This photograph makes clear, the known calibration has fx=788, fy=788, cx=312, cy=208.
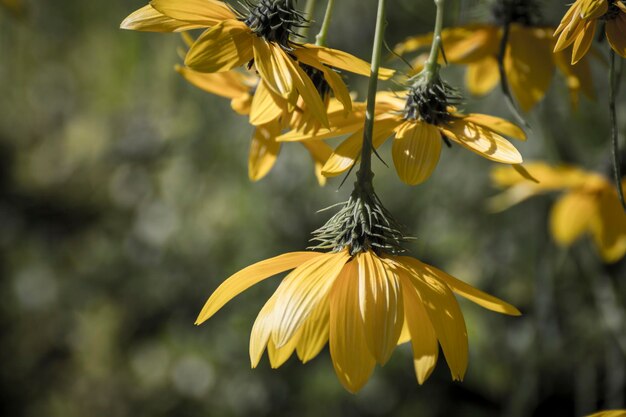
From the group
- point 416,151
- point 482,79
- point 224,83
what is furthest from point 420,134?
point 482,79

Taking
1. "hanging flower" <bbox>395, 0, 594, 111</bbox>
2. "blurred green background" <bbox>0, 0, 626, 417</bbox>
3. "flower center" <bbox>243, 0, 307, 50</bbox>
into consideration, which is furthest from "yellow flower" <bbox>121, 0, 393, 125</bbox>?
"blurred green background" <bbox>0, 0, 626, 417</bbox>

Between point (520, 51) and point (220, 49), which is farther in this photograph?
point (520, 51)

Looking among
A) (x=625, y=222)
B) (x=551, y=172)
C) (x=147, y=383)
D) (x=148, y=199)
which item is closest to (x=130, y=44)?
(x=148, y=199)

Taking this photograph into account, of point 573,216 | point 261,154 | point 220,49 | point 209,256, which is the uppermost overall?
point 220,49

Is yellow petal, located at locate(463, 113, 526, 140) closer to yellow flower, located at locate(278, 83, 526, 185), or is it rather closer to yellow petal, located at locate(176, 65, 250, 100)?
yellow flower, located at locate(278, 83, 526, 185)

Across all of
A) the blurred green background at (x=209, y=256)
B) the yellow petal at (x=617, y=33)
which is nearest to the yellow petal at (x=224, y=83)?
the yellow petal at (x=617, y=33)

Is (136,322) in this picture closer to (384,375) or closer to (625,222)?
(384,375)

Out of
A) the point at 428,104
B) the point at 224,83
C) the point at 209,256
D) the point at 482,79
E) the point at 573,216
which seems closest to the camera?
the point at 428,104

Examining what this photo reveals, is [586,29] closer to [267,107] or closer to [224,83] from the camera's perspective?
[267,107]
